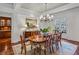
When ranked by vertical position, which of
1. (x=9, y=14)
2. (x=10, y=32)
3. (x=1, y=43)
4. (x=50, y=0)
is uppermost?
(x=50, y=0)

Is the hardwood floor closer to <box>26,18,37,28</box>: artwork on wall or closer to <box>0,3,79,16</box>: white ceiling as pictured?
<box>26,18,37,28</box>: artwork on wall

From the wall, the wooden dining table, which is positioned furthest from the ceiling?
the wooden dining table

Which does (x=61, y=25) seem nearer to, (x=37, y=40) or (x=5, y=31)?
(x=37, y=40)

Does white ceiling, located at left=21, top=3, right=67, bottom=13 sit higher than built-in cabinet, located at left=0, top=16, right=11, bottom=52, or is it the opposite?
white ceiling, located at left=21, top=3, right=67, bottom=13

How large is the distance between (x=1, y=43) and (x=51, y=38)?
3.03ft

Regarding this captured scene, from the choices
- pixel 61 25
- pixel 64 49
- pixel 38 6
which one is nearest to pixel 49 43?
pixel 64 49

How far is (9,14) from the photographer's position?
2.21m

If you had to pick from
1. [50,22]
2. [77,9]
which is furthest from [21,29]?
[77,9]

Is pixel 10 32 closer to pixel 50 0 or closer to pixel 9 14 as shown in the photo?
pixel 9 14

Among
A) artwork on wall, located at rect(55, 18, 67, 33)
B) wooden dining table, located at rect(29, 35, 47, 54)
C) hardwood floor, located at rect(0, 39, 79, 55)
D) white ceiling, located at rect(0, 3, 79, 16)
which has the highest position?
white ceiling, located at rect(0, 3, 79, 16)

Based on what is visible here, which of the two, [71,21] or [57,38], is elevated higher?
[71,21]

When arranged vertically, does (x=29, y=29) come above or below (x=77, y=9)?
below

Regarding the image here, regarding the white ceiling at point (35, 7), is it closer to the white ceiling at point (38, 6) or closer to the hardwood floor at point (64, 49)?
the white ceiling at point (38, 6)

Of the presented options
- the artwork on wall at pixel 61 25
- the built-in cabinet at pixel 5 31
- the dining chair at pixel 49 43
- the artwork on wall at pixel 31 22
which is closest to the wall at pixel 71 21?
the artwork on wall at pixel 61 25
